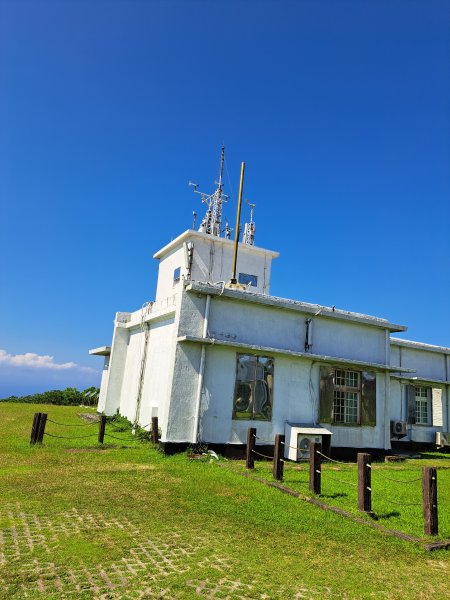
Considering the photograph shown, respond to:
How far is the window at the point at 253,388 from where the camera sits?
41.3 ft

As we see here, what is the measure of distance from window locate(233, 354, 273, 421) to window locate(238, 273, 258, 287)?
297 inches

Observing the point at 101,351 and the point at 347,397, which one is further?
the point at 101,351

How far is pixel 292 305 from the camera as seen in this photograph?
1380cm

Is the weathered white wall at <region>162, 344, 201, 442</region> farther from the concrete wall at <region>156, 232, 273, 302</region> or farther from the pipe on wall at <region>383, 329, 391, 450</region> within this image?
the pipe on wall at <region>383, 329, 391, 450</region>

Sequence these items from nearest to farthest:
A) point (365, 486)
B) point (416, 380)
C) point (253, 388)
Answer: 1. point (365, 486)
2. point (253, 388)
3. point (416, 380)

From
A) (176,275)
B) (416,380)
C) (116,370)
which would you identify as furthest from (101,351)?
(416,380)

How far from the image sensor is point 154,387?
14.5 m

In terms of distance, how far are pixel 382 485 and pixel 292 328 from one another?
5.44m

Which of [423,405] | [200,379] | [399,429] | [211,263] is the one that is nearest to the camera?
[200,379]

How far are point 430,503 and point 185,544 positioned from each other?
12.5ft

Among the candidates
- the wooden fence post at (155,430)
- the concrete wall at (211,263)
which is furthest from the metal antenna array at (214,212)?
the wooden fence post at (155,430)

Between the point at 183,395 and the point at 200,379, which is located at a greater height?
the point at 200,379

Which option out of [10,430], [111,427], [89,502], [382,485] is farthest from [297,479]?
[10,430]

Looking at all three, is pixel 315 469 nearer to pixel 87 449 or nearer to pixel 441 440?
pixel 87 449
